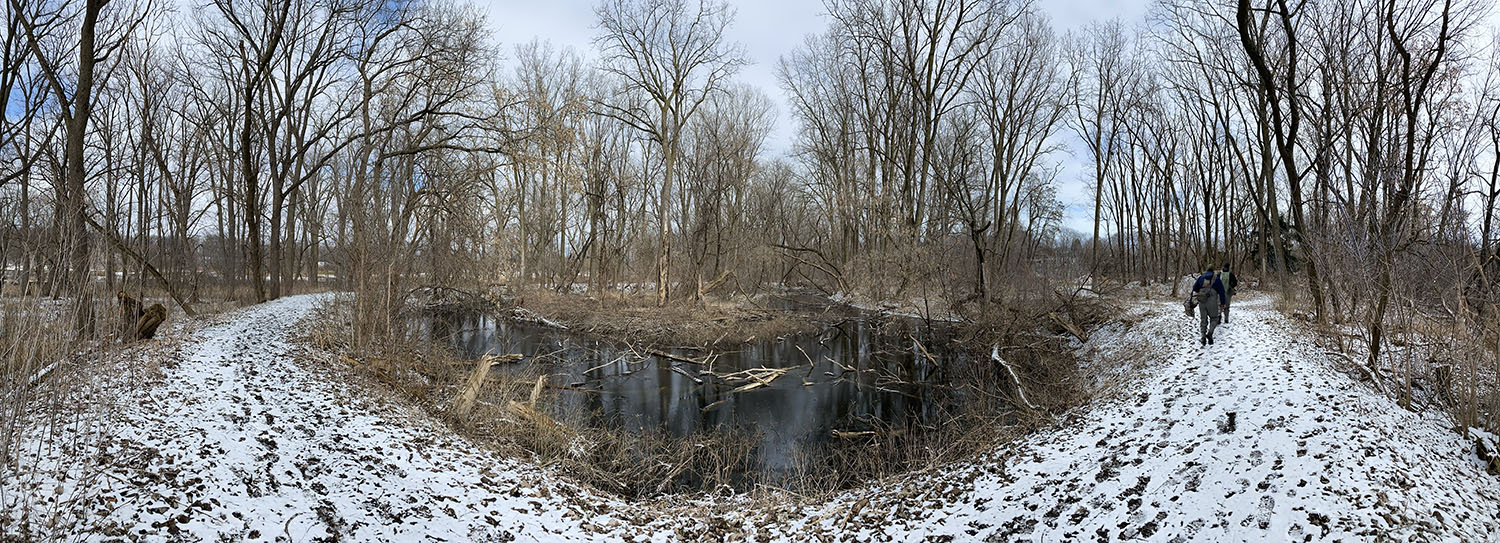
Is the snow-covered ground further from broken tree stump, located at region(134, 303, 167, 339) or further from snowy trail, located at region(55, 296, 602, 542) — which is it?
broken tree stump, located at region(134, 303, 167, 339)

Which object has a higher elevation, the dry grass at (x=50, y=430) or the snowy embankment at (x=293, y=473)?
the dry grass at (x=50, y=430)

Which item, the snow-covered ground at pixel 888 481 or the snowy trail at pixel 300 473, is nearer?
the snowy trail at pixel 300 473

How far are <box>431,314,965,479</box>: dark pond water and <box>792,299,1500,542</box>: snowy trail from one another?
2296 millimetres

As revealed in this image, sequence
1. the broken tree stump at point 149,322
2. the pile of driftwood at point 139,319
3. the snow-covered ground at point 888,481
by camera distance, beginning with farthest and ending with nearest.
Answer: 1. the broken tree stump at point 149,322
2. the pile of driftwood at point 139,319
3. the snow-covered ground at point 888,481

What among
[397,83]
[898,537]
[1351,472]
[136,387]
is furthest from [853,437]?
[397,83]

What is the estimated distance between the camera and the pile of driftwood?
7770 millimetres

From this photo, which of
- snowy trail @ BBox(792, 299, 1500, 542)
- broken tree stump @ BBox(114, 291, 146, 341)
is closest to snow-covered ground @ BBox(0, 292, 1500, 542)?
snowy trail @ BBox(792, 299, 1500, 542)

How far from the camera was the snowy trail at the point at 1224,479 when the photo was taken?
4.58 m

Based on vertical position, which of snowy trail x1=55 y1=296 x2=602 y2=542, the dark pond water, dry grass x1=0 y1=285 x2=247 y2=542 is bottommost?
the dark pond water

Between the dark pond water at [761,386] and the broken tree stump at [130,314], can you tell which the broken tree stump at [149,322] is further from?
the dark pond water at [761,386]

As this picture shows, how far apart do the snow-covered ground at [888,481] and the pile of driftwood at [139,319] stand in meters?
0.61

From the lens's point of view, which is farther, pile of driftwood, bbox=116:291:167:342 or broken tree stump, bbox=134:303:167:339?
broken tree stump, bbox=134:303:167:339

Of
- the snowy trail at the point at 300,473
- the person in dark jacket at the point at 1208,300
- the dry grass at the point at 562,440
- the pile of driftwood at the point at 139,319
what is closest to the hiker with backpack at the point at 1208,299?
the person in dark jacket at the point at 1208,300

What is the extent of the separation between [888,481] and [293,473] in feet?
19.0
